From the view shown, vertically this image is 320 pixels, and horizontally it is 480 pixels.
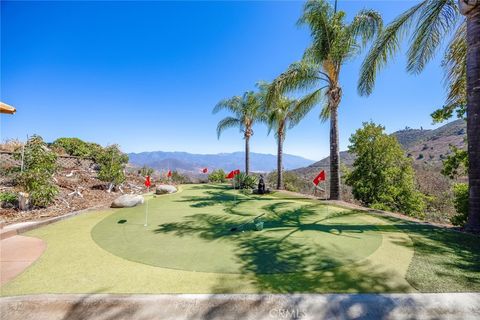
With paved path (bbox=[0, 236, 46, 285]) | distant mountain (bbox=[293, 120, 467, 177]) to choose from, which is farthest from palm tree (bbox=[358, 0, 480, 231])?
distant mountain (bbox=[293, 120, 467, 177])

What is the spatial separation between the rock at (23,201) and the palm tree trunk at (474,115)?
1203cm

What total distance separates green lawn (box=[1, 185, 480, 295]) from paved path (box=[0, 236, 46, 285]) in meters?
0.17

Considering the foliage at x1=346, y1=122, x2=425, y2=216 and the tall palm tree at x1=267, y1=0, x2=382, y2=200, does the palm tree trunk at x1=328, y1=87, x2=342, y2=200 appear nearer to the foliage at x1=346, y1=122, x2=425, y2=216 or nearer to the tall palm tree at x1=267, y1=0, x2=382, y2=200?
the tall palm tree at x1=267, y1=0, x2=382, y2=200

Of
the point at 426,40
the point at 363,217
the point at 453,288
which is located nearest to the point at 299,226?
the point at 363,217

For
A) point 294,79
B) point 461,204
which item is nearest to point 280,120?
point 294,79

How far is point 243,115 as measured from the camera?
70.3ft

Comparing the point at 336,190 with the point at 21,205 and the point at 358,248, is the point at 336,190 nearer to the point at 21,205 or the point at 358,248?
the point at 358,248

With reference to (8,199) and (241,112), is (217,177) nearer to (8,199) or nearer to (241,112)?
(241,112)

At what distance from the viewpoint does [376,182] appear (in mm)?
16156

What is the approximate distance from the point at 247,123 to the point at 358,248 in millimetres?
17837

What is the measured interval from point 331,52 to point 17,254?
476 inches

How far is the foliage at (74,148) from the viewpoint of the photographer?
1581cm

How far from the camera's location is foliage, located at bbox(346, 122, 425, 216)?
16.0 meters

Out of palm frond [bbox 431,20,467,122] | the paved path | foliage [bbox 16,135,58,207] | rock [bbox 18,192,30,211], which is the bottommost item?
the paved path
